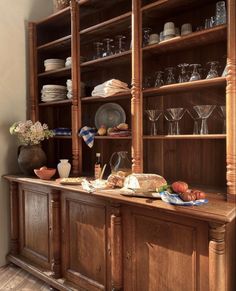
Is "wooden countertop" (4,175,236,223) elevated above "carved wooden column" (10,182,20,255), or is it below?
above

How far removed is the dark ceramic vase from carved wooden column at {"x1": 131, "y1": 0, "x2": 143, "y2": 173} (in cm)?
98

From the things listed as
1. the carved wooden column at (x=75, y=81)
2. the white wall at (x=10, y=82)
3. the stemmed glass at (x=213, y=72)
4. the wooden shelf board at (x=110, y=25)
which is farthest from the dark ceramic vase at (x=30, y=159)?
the stemmed glass at (x=213, y=72)

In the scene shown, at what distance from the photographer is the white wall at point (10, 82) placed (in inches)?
105

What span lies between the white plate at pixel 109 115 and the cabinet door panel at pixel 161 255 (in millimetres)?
1019

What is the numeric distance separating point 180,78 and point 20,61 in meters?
1.64

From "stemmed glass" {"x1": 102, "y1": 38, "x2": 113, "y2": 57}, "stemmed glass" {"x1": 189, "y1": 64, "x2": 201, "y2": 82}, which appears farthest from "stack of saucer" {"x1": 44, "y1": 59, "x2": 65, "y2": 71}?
"stemmed glass" {"x1": 189, "y1": 64, "x2": 201, "y2": 82}

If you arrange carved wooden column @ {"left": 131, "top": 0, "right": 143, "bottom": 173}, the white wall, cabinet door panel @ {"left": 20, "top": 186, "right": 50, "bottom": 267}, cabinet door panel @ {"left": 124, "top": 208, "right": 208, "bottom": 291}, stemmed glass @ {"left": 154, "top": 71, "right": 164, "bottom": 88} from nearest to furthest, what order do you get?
1. cabinet door panel @ {"left": 124, "top": 208, "right": 208, "bottom": 291}
2. carved wooden column @ {"left": 131, "top": 0, "right": 143, "bottom": 173}
3. stemmed glass @ {"left": 154, "top": 71, "right": 164, "bottom": 88}
4. cabinet door panel @ {"left": 20, "top": 186, "right": 50, "bottom": 267}
5. the white wall

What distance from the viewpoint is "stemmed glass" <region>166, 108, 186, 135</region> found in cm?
201

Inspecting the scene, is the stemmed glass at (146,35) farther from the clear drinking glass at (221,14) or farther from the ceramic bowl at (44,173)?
the ceramic bowl at (44,173)

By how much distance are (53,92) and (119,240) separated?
5.05 ft

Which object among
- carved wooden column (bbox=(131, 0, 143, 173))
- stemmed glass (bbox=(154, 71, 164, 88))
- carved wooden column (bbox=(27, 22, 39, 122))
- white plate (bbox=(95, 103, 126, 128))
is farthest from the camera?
carved wooden column (bbox=(27, 22, 39, 122))

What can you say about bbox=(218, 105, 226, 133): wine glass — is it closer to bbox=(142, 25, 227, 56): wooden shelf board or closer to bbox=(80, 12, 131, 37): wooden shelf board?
bbox=(142, 25, 227, 56): wooden shelf board

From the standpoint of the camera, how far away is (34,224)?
242 cm

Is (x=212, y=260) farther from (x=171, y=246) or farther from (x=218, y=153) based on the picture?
(x=218, y=153)
